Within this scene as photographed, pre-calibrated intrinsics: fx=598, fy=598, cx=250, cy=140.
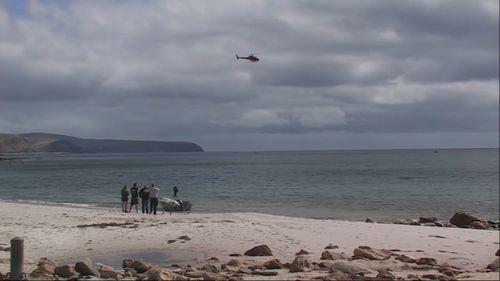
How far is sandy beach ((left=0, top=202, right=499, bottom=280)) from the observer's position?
51.1 feet

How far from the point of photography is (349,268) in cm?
1333

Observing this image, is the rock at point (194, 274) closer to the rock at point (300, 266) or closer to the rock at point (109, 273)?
the rock at point (109, 273)

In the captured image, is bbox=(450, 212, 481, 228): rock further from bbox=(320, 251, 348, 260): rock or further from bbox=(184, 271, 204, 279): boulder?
bbox=(184, 271, 204, 279): boulder

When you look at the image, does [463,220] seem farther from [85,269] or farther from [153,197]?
[85,269]

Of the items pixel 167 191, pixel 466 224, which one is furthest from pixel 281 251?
pixel 167 191

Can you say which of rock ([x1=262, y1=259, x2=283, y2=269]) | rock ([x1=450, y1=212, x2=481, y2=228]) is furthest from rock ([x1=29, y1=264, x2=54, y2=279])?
rock ([x1=450, y1=212, x2=481, y2=228])

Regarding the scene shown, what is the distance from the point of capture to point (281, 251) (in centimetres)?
1698

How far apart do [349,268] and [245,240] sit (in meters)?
5.80

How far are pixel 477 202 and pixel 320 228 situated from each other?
2790cm

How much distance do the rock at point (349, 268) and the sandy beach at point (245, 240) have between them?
1.79ft

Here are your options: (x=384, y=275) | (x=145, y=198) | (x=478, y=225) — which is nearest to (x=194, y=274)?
(x=384, y=275)

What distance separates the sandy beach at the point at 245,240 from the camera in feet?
51.1

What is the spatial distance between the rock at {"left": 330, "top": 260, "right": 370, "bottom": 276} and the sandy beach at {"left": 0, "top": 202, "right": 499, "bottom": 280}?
545 millimetres

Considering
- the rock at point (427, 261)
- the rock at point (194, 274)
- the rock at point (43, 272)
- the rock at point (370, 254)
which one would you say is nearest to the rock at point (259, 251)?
the rock at point (370, 254)
